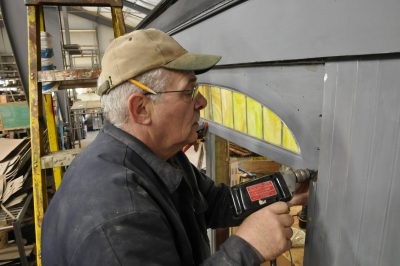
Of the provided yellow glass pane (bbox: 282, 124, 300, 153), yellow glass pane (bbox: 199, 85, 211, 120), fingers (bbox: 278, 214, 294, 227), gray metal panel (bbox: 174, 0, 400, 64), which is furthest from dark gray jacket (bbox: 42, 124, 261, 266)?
yellow glass pane (bbox: 199, 85, 211, 120)

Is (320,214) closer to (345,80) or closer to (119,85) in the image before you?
(345,80)

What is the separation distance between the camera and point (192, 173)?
3.84ft

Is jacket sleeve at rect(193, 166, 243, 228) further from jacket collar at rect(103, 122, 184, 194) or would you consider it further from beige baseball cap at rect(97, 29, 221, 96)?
beige baseball cap at rect(97, 29, 221, 96)

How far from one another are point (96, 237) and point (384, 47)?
28.5 inches

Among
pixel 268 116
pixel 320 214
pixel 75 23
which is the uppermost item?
pixel 75 23

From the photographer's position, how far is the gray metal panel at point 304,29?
52 cm

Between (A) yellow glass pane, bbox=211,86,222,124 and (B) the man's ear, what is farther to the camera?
(A) yellow glass pane, bbox=211,86,222,124

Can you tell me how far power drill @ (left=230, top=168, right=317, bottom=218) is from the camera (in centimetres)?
82

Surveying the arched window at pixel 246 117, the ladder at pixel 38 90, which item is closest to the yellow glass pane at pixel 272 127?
the arched window at pixel 246 117

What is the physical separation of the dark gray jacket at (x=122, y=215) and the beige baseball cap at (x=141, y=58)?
0.56 feet

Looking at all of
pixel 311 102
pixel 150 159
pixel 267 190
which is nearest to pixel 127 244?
pixel 150 159

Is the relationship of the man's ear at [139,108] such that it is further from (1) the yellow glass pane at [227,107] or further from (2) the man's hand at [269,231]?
(1) the yellow glass pane at [227,107]

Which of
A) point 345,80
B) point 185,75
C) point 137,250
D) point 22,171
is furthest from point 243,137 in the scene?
point 22,171

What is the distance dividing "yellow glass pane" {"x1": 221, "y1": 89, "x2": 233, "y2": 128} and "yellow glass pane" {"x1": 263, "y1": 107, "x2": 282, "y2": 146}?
0.31 meters
